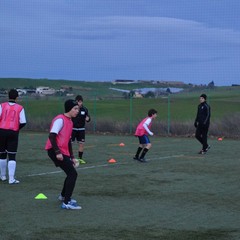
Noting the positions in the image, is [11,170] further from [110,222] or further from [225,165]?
[225,165]

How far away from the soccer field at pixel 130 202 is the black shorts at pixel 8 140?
29.2 inches

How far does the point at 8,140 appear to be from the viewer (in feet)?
37.8

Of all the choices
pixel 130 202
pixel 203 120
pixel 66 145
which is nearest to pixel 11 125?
pixel 66 145

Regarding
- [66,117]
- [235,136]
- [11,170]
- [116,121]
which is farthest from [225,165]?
[116,121]

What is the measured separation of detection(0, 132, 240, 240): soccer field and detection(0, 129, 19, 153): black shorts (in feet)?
2.43

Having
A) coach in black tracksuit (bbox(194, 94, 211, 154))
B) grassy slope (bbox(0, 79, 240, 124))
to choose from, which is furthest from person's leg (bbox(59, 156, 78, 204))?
grassy slope (bbox(0, 79, 240, 124))

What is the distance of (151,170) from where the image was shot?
13703mm

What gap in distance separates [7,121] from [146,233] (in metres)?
5.14

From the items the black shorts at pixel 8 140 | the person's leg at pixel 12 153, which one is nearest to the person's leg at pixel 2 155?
the black shorts at pixel 8 140

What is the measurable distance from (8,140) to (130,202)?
3407 millimetres

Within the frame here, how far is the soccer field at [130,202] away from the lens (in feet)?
24.0

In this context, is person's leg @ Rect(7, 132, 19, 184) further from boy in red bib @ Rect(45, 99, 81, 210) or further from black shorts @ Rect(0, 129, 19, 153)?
boy in red bib @ Rect(45, 99, 81, 210)

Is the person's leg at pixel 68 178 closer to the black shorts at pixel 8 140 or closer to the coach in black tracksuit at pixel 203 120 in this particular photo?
the black shorts at pixel 8 140

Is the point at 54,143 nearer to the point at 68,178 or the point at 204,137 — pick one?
the point at 68,178
